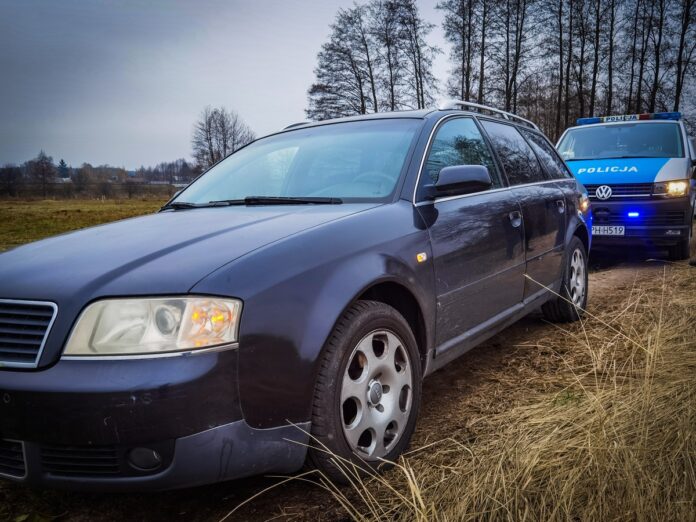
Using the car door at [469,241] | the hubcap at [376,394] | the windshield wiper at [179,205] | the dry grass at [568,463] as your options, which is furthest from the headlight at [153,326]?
the windshield wiper at [179,205]

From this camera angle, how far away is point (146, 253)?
6.31ft

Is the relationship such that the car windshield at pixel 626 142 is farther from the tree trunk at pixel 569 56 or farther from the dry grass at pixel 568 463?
the tree trunk at pixel 569 56

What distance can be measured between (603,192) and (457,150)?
15.3 ft

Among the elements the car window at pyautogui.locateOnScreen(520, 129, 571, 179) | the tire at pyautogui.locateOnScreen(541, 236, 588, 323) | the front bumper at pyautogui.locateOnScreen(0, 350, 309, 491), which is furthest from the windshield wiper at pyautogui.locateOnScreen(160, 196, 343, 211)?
the tire at pyautogui.locateOnScreen(541, 236, 588, 323)

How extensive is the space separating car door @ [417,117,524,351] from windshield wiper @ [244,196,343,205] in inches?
17.3

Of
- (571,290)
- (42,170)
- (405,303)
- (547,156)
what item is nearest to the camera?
(405,303)

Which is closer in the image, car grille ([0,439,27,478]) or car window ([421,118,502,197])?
car grille ([0,439,27,478])

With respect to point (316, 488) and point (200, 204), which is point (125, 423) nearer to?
point (316, 488)

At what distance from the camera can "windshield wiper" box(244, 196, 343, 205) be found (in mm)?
2557

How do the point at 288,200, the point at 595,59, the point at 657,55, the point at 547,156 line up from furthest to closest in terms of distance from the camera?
1. the point at 595,59
2. the point at 657,55
3. the point at 547,156
4. the point at 288,200

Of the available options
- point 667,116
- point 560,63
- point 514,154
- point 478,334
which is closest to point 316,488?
point 478,334

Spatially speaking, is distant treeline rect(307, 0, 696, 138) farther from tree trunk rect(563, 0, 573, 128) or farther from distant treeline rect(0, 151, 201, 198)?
distant treeline rect(0, 151, 201, 198)

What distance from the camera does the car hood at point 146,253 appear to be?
5.57 ft

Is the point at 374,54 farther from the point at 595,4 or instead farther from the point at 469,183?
the point at 469,183
